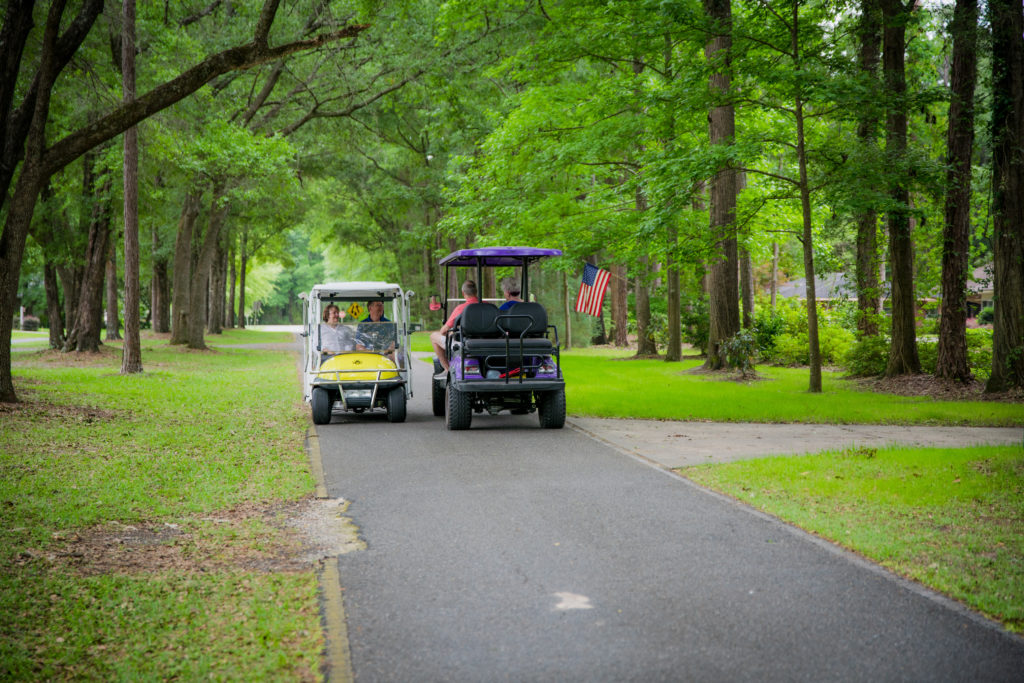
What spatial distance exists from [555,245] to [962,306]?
32.0 ft

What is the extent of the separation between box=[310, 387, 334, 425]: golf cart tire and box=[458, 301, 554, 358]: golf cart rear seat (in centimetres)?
229

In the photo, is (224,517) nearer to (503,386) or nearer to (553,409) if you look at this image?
(503,386)

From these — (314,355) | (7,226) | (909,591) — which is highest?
(7,226)

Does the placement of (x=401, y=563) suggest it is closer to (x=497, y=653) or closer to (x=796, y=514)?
(x=497, y=653)

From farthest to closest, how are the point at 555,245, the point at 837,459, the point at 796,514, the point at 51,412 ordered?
the point at 555,245, the point at 51,412, the point at 837,459, the point at 796,514

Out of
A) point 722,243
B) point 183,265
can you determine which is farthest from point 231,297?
point 722,243

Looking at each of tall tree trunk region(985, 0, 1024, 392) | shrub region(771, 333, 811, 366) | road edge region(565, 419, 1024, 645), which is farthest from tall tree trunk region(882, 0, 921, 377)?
road edge region(565, 419, 1024, 645)

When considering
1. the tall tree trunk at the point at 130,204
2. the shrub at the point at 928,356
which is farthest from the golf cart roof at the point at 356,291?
the shrub at the point at 928,356

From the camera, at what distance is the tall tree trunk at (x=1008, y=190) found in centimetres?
1541

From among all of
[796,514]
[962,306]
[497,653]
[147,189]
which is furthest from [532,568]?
[147,189]

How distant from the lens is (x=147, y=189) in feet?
82.9

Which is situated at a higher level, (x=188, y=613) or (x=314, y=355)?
(x=314, y=355)

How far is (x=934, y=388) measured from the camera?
670 inches

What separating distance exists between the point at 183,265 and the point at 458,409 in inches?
922
